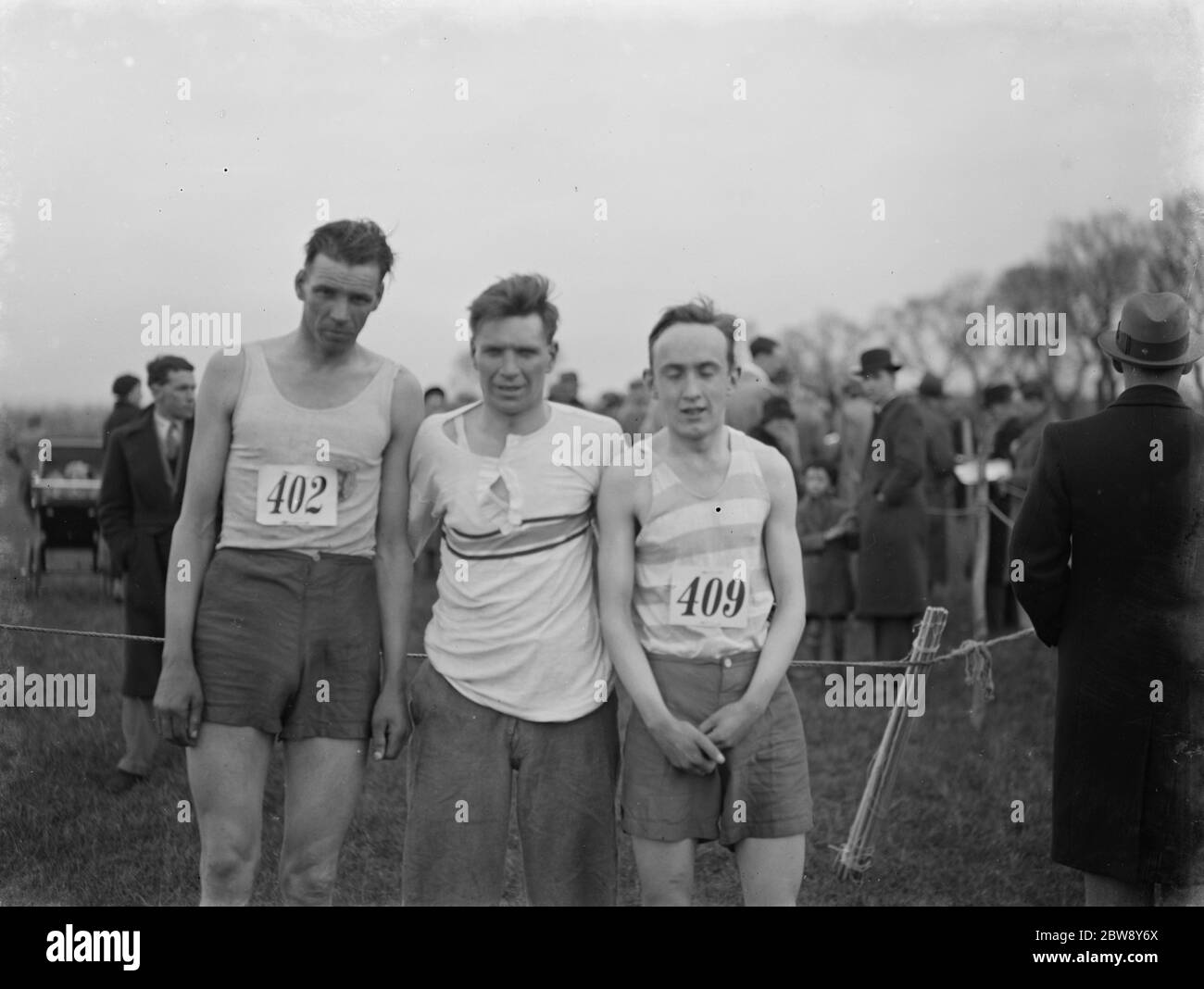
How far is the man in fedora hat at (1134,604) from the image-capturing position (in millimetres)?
3555

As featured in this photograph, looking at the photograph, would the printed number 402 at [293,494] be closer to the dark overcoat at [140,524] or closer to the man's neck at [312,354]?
the man's neck at [312,354]

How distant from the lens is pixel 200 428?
11.3 ft

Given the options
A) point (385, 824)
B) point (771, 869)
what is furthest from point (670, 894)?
point (385, 824)

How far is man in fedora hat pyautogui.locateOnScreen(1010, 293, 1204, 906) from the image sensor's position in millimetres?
3555

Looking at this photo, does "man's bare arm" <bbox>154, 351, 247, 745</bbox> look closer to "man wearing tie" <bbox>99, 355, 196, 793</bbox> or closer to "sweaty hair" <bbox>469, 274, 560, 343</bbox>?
"sweaty hair" <bbox>469, 274, 560, 343</bbox>

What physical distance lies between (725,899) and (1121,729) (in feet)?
5.61

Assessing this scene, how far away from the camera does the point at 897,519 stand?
6891mm

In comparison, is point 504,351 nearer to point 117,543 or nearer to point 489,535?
point 489,535

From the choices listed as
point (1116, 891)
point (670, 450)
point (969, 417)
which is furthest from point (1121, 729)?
point (969, 417)

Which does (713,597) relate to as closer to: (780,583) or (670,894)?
(780,583)

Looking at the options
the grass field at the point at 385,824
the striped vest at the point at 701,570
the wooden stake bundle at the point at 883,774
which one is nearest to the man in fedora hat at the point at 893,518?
the grass field at the point at 385,824

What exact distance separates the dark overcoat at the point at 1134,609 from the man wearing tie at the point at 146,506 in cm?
373

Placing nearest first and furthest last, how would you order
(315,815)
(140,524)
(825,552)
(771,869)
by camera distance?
(771,869) < (315,815) < (140,524) < (825,552)

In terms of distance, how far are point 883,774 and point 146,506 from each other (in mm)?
3265
